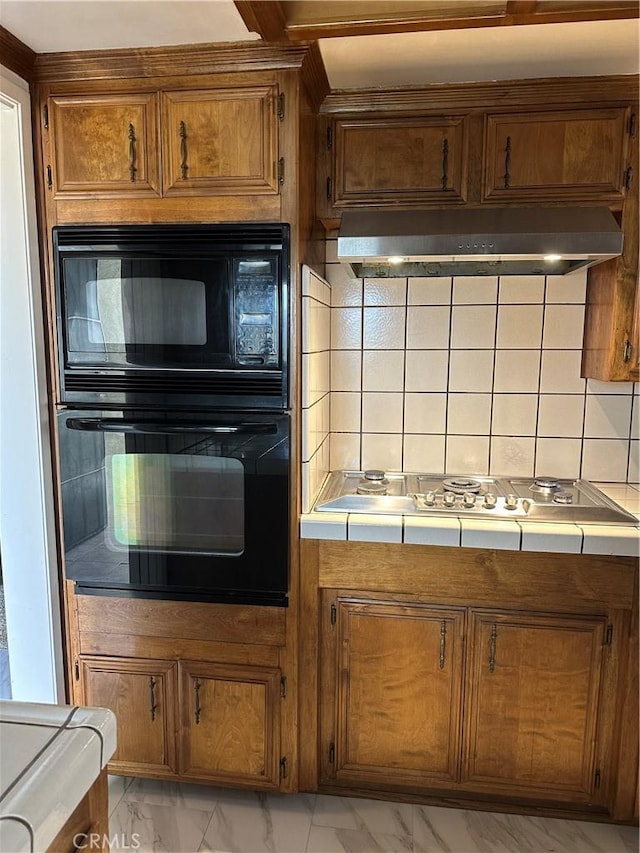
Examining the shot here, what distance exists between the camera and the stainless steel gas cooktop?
1749 mm

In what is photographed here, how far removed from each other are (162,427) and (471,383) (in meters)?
1.10

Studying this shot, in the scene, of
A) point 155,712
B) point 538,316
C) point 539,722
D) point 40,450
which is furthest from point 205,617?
point 538,316

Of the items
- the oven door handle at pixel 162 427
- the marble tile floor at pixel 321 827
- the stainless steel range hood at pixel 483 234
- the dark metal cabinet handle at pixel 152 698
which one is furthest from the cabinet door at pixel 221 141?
the marble tile floor at pixel 321 827

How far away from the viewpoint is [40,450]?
1.75 m

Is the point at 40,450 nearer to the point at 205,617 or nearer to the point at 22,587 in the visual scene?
the point at 22,587

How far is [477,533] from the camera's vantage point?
165cm

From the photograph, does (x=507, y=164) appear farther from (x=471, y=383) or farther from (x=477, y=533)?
(x=477, y=533)

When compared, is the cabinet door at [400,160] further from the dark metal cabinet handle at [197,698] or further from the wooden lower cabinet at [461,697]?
the dark metal cabinet handle at [197,698]

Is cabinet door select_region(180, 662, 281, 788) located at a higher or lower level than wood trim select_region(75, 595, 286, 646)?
lower

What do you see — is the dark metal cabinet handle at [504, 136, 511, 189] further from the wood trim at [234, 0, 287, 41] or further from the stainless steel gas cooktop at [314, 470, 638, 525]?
the stainless steel gas cooktop at [314, 470, 638, 525]

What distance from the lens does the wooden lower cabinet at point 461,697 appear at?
5.62ft

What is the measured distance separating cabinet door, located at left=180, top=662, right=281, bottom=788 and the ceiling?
5.65ft

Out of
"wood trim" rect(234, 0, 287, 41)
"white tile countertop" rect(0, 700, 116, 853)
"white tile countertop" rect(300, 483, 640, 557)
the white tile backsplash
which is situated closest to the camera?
"white tile countertop" rect(0, 700, 116, 853)

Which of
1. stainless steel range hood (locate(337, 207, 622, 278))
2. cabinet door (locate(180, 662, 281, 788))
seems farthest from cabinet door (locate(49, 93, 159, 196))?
cabinet door (locate(180, 662, 281, 788))
